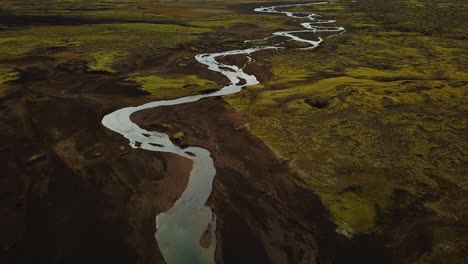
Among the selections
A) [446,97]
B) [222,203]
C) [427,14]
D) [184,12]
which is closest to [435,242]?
[222,203]

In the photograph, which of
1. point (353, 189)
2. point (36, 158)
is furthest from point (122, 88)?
point (353, 189)

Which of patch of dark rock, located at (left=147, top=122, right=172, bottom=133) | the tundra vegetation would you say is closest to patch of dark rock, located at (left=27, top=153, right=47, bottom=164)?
the tundra vegetation

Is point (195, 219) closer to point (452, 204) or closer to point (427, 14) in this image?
point (452, 204)

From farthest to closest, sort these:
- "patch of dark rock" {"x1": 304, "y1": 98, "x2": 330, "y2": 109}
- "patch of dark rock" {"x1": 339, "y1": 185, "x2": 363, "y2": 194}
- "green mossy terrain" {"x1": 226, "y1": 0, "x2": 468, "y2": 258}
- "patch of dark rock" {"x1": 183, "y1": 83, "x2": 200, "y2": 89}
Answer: "patch of dark rock" {"x1": 183, "y1": 83, "x2": 200, "y2": 89} → "patch of dark rock" {"x1": 304, "y1": 98, "x2": 330, "y2": 109} → "patch of dark rock" {"x1": 339, "y1": 185, "x2": 363, "y2": 194} → "green mossy terrain" {"x1": 226, "y1": 0, "x2": 468, "y2": 258}

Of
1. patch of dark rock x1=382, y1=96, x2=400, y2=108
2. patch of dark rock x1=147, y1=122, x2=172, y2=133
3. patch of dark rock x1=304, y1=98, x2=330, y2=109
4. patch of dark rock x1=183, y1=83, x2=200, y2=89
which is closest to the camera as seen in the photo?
patch of dark rock x1=147, y1=122, x2=172, y2=133

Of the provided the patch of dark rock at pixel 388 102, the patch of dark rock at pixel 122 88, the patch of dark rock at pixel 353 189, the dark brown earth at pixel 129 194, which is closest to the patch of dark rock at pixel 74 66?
the patch of dark rock at pixel 122 88

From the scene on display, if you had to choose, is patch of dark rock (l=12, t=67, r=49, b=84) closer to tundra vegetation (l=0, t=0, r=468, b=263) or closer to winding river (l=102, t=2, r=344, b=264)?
tundra vegetation (l=0, t=0, r=468, b=263)

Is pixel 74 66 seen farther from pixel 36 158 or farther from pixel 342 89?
pixel 342 89

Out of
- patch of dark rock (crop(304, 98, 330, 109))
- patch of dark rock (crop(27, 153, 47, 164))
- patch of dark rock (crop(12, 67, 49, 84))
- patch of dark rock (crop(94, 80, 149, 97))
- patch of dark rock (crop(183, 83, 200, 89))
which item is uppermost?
patch of dark rock (crop(27, 153, 47, 164))
